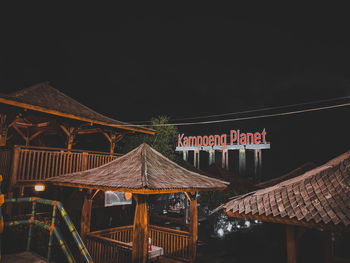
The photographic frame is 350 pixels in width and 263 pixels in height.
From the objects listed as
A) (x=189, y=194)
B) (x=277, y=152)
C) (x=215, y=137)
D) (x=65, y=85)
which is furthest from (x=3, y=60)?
(x=277, y=152)

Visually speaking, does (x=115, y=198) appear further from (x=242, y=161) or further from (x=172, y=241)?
(x=242, y=161)

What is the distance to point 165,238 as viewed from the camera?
1062 centimetres

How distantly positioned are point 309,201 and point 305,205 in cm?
18

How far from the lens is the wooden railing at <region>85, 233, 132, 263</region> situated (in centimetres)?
824

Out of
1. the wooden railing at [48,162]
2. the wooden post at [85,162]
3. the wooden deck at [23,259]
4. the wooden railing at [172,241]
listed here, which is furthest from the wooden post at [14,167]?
the wooden railing at [172,241]

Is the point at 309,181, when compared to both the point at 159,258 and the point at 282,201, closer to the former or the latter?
the point at 282,201

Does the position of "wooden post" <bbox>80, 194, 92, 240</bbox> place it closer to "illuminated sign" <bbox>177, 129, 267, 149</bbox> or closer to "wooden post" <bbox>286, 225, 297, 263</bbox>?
"wooden post" <bbox>286, 225, 297, 263</bbox>

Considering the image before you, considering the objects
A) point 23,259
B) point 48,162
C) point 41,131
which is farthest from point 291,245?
point 41,131

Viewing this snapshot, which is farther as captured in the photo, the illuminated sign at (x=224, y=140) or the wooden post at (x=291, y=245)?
the illuminated sign at (x=224, y=140)

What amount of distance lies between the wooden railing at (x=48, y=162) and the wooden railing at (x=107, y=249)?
135 inches

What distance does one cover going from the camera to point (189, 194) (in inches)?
387

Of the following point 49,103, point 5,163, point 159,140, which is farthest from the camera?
point 159,140

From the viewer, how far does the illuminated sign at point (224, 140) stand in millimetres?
41584

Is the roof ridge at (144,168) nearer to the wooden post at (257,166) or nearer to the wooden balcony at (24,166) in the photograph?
the wooden balcony at (24,166)
